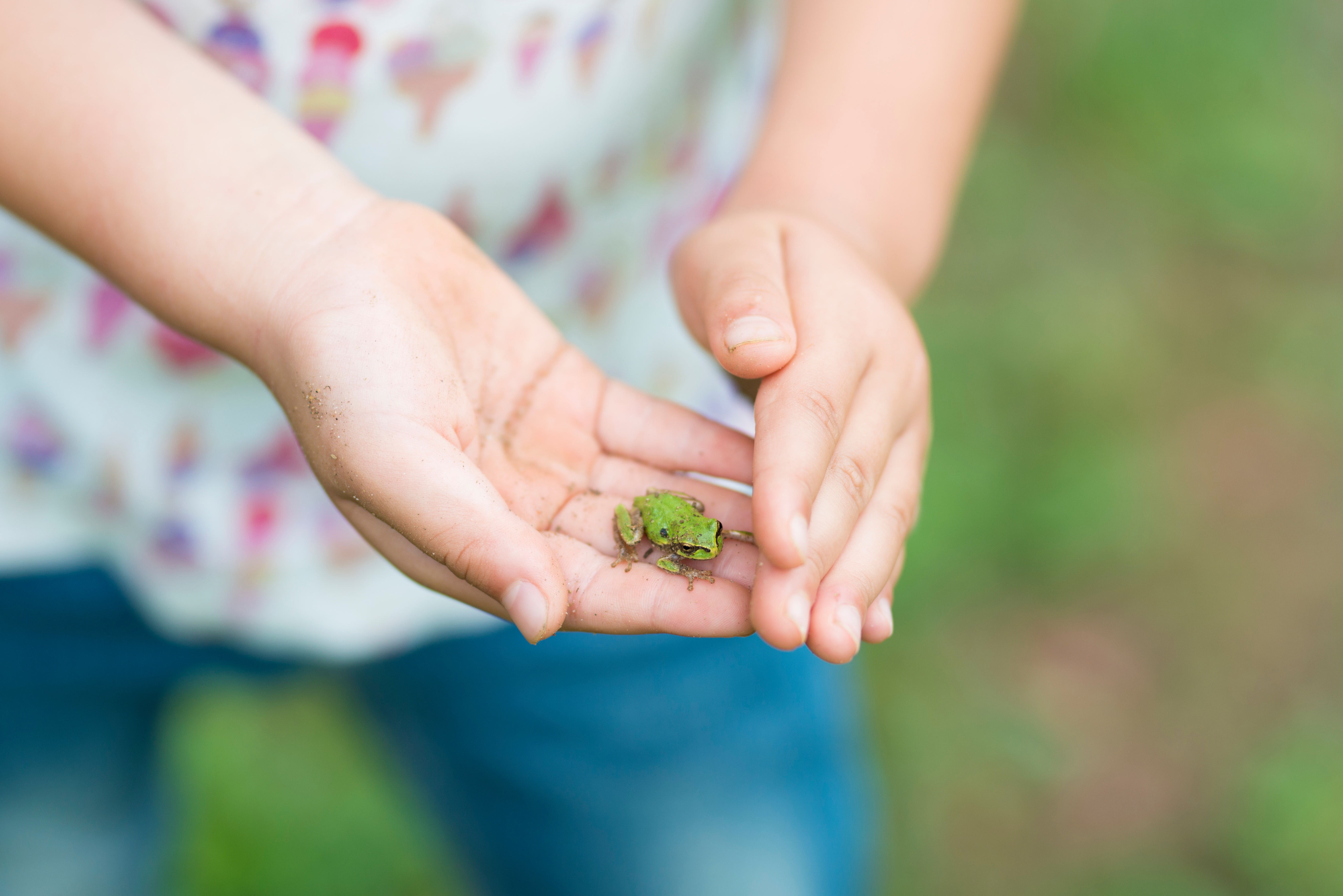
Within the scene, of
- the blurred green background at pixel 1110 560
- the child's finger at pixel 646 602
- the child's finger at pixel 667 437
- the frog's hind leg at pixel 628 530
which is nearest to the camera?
the child's finger at pixel 646 602

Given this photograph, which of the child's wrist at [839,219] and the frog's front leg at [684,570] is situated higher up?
the child's wrist at [839,219]

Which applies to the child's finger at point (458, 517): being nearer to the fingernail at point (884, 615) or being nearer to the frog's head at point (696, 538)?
the frog's head at point (696, 538)

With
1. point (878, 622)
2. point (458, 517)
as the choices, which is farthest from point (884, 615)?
point (458, 517)

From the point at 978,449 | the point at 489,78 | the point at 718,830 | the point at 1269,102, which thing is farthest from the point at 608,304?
the point at 1269,102

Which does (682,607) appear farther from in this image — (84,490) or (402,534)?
(84,490)

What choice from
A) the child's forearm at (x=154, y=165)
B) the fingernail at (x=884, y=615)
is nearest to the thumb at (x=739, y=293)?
the fingernail at (x=884, y=615)
